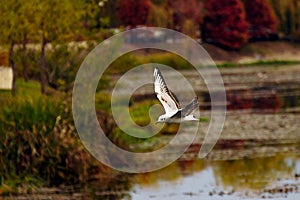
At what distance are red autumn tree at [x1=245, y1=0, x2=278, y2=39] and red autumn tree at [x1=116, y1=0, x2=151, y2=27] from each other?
804cm

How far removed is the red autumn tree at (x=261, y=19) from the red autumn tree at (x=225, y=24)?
3.71 feet

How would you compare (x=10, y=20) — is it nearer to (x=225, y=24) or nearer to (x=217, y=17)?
(x=225, y=24)

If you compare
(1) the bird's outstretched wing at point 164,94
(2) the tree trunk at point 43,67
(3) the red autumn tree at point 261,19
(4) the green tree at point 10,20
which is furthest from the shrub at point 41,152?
(3) the red autumn tree at point 261,19

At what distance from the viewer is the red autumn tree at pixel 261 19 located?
93.4 metres

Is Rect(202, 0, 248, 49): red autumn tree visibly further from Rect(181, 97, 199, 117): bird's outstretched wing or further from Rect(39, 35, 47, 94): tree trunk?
Rect(181, 97, 199, 117): bird's outstretched wing

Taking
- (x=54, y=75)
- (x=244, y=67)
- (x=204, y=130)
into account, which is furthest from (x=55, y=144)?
(x=244, y=67)

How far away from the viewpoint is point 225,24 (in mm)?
92000

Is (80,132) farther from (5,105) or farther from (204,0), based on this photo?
(204,0)

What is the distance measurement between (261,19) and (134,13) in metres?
9.68

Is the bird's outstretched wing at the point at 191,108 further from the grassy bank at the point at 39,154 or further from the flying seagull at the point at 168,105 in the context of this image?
the grassy bank at the point at 39,154

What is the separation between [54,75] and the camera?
40.2 m

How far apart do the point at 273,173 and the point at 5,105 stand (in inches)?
236

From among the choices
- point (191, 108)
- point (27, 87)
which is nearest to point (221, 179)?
point (191, 108)

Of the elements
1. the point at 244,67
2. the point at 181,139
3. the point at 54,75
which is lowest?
the point at 181,139
